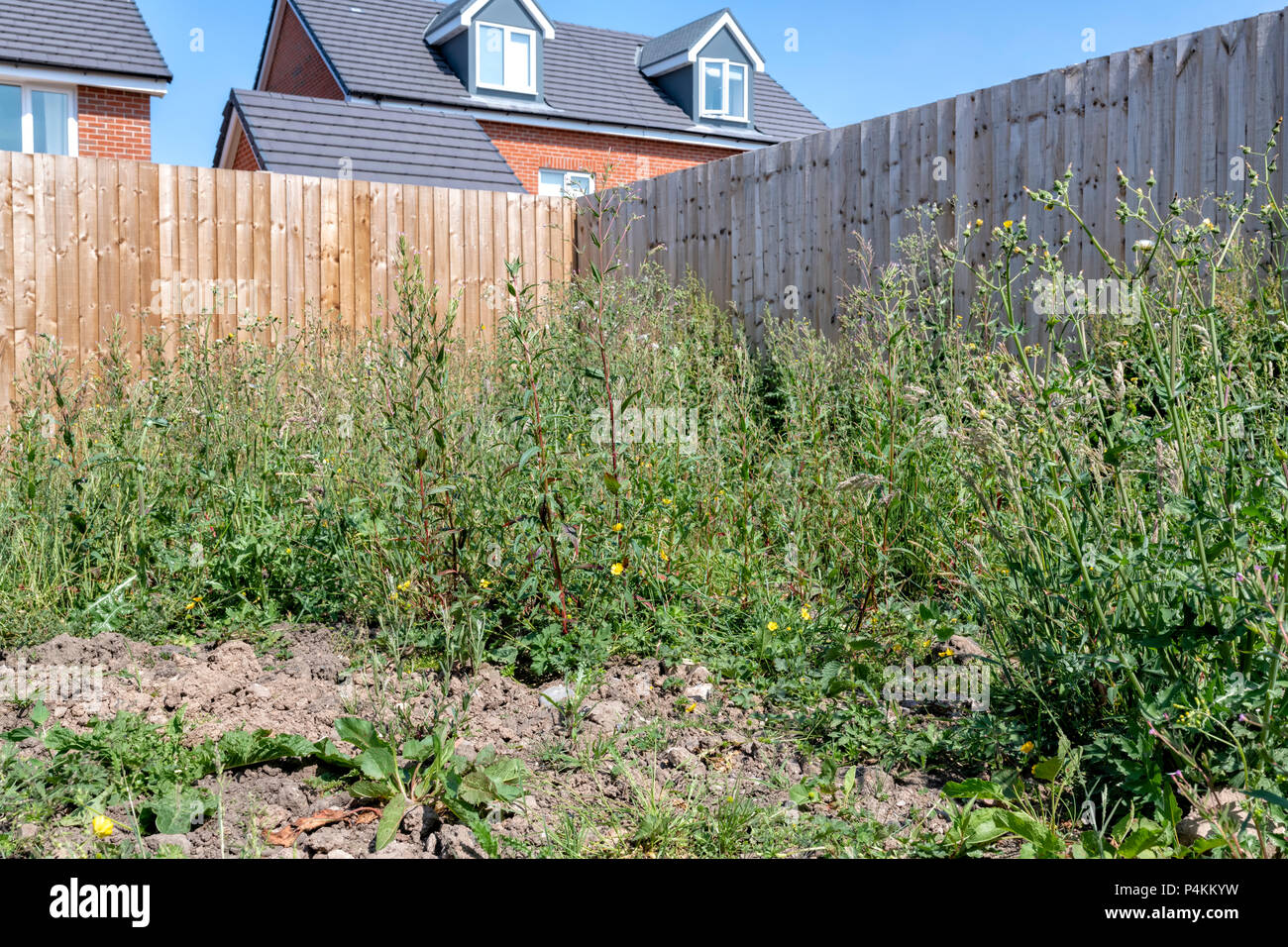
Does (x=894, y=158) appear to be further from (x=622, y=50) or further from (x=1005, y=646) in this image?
(x=622, y=50)

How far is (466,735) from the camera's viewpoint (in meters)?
2.62

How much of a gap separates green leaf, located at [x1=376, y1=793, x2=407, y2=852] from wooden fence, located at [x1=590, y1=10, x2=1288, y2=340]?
356 cm

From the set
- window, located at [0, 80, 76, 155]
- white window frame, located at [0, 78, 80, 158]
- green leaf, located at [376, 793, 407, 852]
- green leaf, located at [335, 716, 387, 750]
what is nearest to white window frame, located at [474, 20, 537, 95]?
white window frame, located at [0, 78, 80, 158]

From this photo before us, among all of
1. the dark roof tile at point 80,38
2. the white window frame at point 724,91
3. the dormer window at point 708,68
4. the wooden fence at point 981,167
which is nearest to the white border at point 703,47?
the dormer window at point 708,68

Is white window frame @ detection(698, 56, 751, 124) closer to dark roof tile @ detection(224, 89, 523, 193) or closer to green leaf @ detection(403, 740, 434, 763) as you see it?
dark roof tile @ detection(224, 89, 523, 193)

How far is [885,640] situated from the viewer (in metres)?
3.17

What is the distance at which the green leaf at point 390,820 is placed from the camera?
6.75 feet

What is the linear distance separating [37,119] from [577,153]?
902cm

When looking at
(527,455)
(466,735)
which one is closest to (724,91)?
(527,455)

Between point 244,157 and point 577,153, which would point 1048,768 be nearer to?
point 244,157

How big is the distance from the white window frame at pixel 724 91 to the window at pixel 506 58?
3.57 m

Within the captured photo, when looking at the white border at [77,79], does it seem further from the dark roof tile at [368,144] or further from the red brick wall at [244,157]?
the red brick wall at [244,157]

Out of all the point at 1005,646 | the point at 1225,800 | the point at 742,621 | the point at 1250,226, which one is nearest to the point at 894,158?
the point at 1250,226
